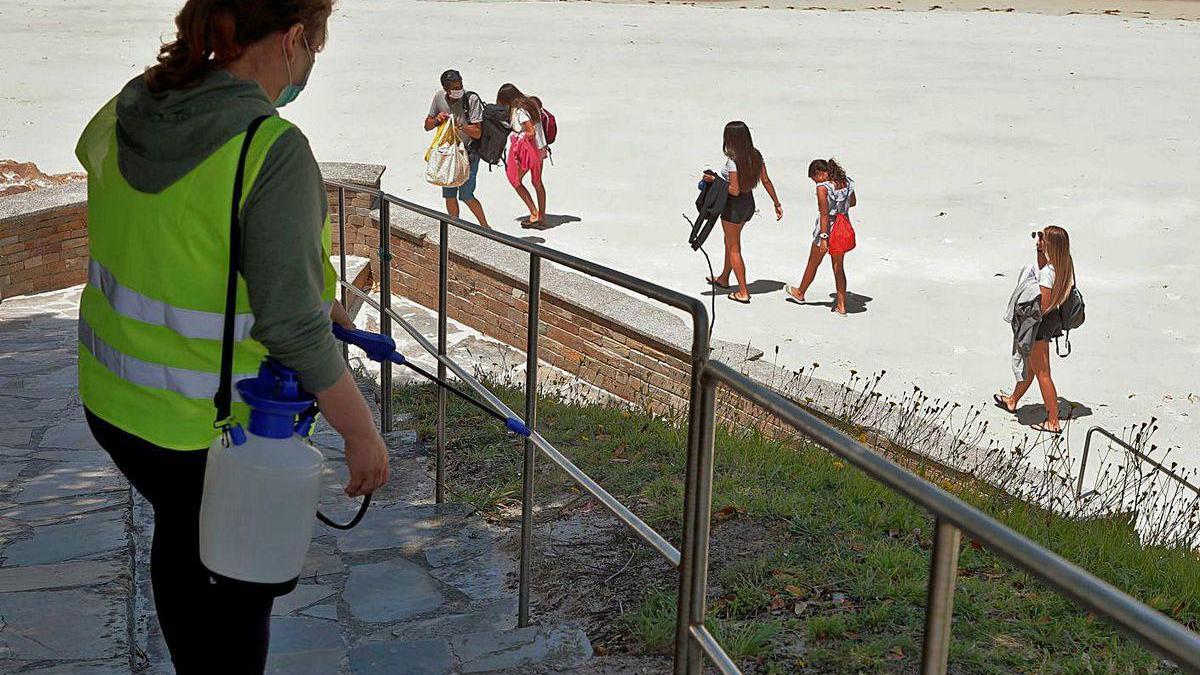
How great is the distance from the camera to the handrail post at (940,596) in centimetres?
133

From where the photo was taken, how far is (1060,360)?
902 cm

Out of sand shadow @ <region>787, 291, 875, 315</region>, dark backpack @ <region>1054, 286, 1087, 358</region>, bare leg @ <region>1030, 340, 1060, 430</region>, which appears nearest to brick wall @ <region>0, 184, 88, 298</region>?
sand shadow @ <region>787, 291, 875, 315</region>

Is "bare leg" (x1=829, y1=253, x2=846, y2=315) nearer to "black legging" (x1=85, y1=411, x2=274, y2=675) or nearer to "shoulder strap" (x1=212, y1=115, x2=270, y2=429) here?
"black legging" (x1=85, y1=411, x2=274, y2=675)

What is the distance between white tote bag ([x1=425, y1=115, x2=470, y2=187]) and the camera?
1080 cm

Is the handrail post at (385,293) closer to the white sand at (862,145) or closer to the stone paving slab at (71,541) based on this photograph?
the stone paving slab at (71,541)

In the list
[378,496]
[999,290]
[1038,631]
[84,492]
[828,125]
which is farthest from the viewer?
[828,125]

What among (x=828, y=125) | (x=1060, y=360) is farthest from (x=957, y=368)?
(x=828, y=125)

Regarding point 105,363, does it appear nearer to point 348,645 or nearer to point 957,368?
point 348,645

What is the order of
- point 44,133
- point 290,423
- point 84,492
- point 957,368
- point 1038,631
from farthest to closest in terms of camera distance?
point 44,133
point 957,368
point 84,492
point 1038,631
point 290,423

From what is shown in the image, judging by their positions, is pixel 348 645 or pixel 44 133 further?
pixel 44 133

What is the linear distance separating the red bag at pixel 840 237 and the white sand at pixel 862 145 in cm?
51

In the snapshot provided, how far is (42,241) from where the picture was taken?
798 centimetres

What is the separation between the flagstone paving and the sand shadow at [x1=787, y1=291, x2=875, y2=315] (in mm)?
5519

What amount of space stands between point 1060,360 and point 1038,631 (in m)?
6.32
